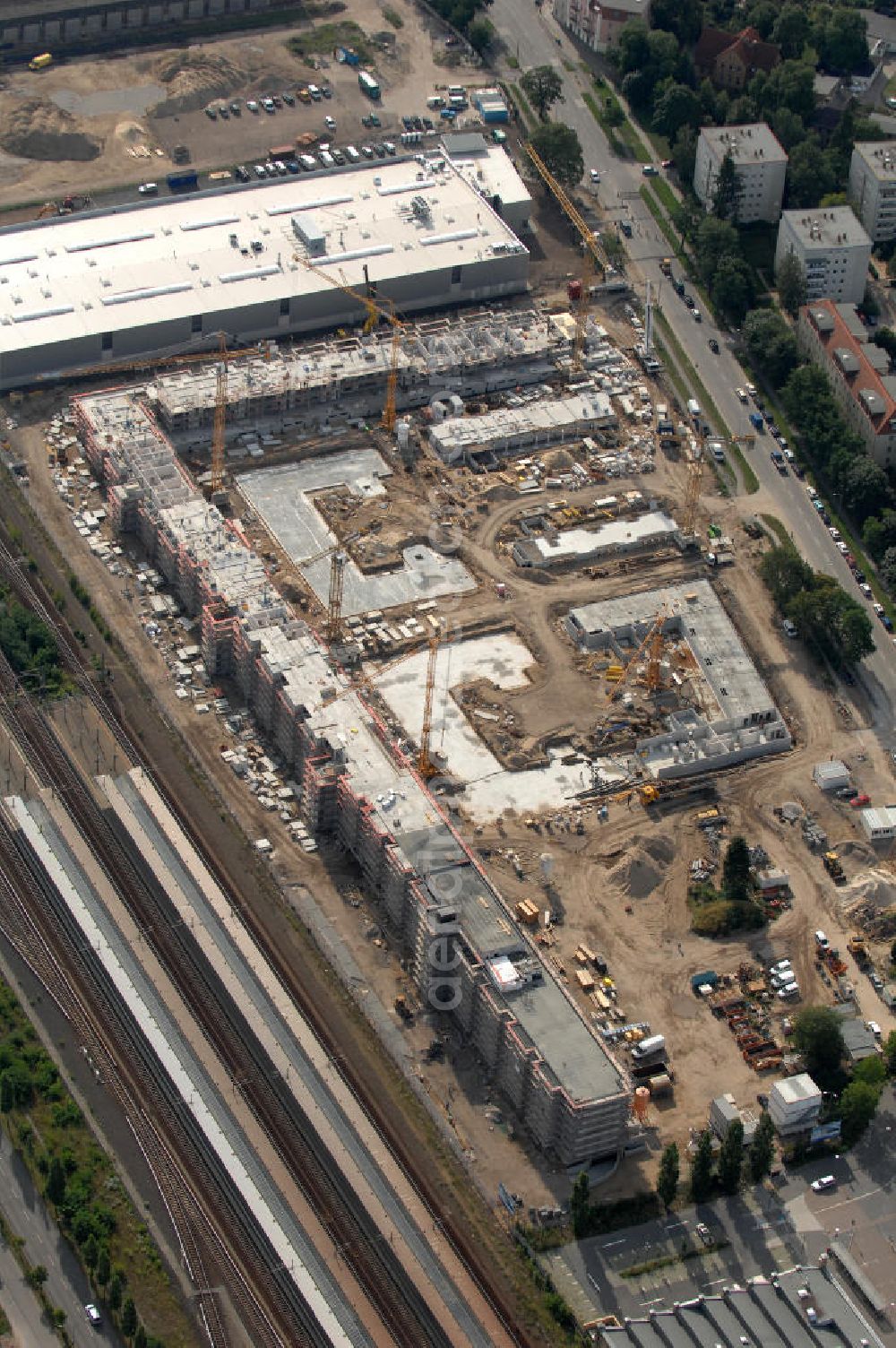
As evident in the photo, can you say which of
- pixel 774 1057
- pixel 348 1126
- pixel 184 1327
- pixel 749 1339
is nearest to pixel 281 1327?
pixel 184 1327

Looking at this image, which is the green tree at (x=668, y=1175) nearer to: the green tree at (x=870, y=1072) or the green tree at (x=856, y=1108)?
the green tree at (x=856, y=1108)

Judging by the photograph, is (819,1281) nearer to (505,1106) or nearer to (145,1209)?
(505,1106)

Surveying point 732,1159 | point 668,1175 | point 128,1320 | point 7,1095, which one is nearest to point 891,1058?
point 732,1159

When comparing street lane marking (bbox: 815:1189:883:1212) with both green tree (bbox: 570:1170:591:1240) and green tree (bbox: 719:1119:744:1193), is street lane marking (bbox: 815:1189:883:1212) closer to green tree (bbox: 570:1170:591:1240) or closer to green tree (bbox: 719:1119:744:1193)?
green tree (bbox: 719:1119:744:1193)

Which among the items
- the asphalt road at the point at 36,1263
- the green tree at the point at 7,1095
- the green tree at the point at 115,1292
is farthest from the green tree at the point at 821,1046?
the green tree at the point at 7,1095

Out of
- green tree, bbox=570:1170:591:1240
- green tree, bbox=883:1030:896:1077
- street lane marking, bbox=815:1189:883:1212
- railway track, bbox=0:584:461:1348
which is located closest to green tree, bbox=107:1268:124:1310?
railway track, bbox=0:584:461:1348

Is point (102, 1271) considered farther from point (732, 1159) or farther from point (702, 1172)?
point (732, 1159)
